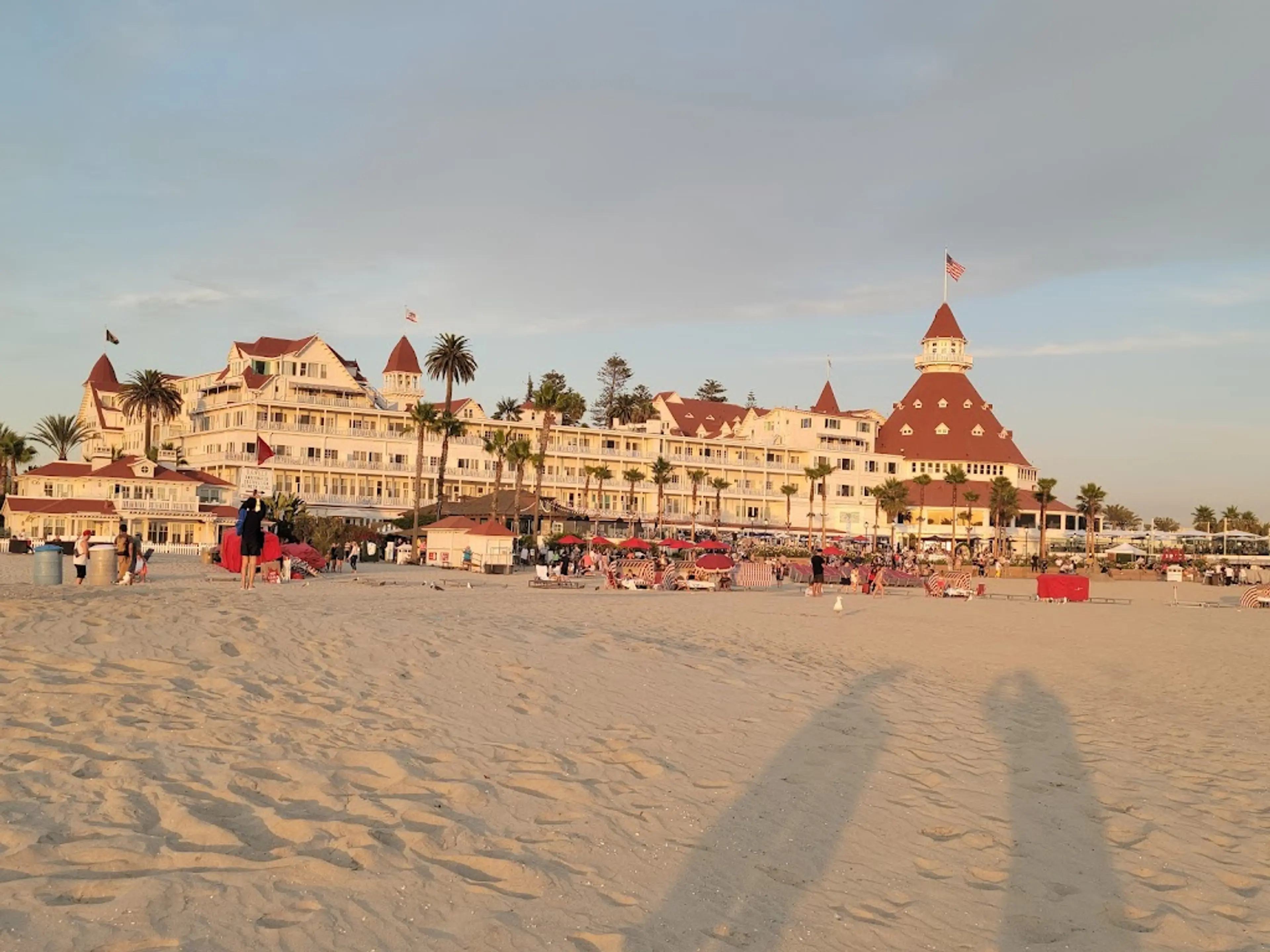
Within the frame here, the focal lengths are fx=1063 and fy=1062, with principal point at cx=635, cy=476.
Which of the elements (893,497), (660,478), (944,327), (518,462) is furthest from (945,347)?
(518,462)

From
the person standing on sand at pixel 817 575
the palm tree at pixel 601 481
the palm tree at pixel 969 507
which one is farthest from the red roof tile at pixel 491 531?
the palm tree at pixel 969 507

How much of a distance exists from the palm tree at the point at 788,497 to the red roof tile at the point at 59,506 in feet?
173

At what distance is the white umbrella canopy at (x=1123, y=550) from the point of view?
3125 inches

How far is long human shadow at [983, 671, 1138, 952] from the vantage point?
5496 millimetres

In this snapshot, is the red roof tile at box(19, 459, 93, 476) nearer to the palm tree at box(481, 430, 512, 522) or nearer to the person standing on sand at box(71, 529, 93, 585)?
the palm tree at box(481, 430, 512, 522)

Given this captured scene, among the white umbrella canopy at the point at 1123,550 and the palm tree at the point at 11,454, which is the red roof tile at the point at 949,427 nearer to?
the white umbrella canopy at the point at 1123,550

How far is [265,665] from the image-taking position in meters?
10.1

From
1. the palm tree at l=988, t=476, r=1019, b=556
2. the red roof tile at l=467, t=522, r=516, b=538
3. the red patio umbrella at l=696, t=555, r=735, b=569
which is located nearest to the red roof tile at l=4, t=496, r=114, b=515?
the red roof tile at l=467, t=522, r=516, b=538

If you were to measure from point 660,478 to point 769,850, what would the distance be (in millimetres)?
75208

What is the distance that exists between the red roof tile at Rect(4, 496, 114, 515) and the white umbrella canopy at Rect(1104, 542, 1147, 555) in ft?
225

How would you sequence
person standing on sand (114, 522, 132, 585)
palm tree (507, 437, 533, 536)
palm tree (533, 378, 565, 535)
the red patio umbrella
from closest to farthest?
person standing on sand (114, 522, 132, 585) < the red patio umbrella < palm tree (507, 437, 533, 536) < palm tree (533, 378, 565, 535)

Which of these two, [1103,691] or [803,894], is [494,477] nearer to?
[1103,691]

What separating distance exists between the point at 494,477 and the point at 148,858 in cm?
8165

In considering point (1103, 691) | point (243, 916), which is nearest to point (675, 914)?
point (243, 916)
